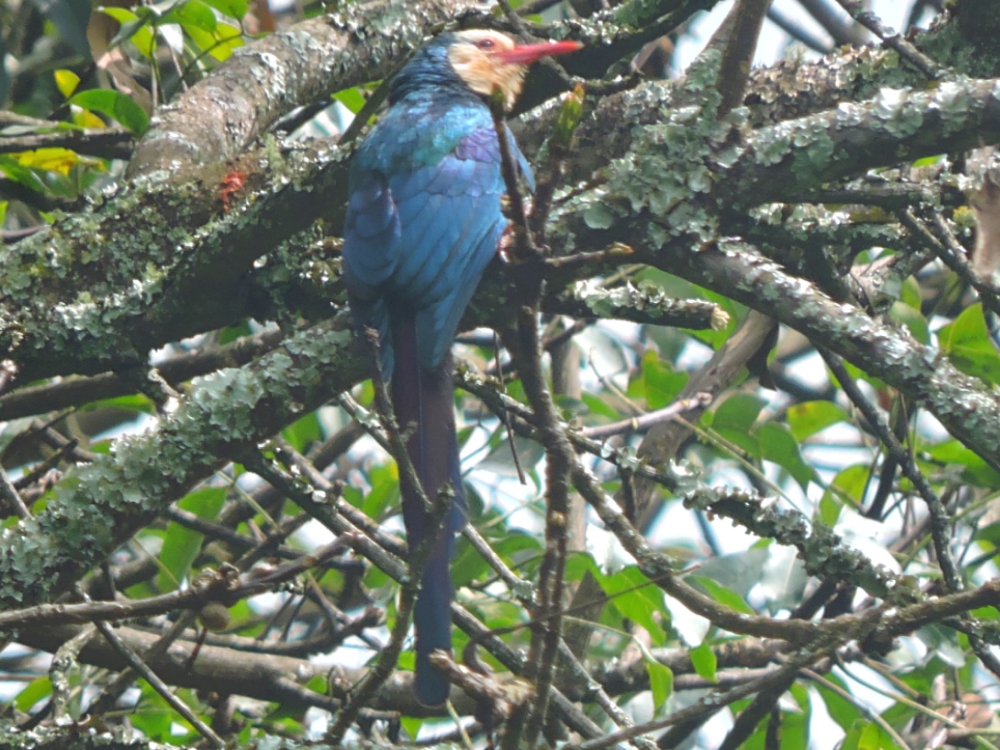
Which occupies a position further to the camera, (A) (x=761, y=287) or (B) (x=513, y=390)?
(B) (x=513, y=390)

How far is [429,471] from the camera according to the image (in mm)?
2479

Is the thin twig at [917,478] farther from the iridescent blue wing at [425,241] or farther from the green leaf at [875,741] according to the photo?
the iridescent blue wing at [425,241]

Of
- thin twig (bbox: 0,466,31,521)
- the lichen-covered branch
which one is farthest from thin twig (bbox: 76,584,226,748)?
thin twig (bbox: 0,466,31,521)

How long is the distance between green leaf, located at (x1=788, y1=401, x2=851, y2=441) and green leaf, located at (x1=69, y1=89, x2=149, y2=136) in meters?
2.30

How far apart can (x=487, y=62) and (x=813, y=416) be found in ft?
5.32

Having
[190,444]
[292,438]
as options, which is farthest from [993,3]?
[292,438]

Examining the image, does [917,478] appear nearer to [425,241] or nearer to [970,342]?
[970,342]

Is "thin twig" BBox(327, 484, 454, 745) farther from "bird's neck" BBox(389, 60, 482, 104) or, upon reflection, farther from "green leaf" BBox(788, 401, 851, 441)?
"green leaf" BBox(788, 401, 851, 441)

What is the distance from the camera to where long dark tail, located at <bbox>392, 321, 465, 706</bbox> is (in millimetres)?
2145

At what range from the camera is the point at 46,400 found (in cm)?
333

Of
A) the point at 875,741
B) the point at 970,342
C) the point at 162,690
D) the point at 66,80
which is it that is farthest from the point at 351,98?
the point at 875,741

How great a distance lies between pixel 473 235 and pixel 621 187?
1.92 ft

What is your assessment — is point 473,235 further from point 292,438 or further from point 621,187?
point 292,438

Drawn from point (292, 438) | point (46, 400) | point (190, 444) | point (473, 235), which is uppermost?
point (473, 235)
